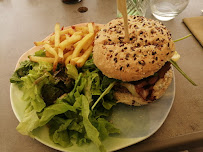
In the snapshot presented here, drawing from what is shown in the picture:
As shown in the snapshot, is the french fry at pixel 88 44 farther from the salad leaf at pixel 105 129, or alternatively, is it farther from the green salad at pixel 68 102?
the salad leaf at pixel 105 129

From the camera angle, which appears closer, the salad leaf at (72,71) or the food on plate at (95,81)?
the food on plate at (95,81)

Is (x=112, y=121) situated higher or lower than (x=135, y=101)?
lower

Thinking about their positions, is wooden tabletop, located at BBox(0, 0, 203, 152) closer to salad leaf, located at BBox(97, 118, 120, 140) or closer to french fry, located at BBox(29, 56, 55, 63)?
salad leaf, located at BBox(97, 118, 120, 140)

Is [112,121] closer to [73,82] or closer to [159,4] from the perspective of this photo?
[73,82]

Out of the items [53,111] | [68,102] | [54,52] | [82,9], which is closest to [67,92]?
[68,102]

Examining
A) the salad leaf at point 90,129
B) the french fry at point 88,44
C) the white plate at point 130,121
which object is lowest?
the white plate at point 130,121

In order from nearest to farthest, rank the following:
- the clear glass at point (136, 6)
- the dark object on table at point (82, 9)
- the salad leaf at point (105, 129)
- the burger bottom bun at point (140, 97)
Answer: the salad leaf at point (105, 129) → the burger bottom bun at point (140, 97) → the clear glass at point (136, 6) → the dark object on table at point (82, 9)

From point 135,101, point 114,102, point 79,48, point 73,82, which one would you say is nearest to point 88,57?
point 79,48

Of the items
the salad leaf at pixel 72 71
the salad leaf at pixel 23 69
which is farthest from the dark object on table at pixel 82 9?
the salad leaf at pixel 72 71
